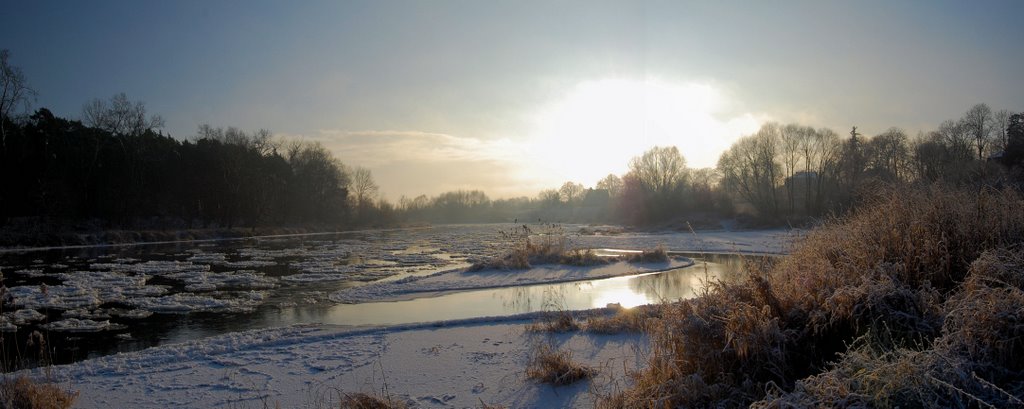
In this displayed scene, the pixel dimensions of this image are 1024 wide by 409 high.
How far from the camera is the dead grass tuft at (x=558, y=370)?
640cm

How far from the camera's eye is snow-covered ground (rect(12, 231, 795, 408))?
6.21 m

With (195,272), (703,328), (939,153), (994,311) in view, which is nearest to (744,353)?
(703,328)

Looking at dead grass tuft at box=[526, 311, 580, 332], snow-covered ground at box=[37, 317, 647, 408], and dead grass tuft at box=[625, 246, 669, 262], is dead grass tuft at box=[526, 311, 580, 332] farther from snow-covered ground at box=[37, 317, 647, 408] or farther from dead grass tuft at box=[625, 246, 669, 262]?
dead grass tuft at box=[625, 246, 669, 262]

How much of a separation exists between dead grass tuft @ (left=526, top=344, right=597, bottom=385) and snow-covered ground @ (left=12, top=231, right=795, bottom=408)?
0.13m

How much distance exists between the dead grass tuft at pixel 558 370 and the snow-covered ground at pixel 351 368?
13 cm

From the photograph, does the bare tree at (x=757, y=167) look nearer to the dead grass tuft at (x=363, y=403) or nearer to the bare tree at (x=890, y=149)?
the bare tree at (x=890, y=149)

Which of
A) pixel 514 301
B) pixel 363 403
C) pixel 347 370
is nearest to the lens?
pixel 363 403

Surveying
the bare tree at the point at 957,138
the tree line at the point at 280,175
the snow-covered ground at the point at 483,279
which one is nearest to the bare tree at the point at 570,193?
the tree line at the point at 280,175

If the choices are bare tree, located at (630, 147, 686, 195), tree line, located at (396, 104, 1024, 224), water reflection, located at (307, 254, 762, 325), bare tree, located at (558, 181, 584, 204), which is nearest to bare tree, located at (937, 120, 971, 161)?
tree line, located at (396, 104, 1024, 224)

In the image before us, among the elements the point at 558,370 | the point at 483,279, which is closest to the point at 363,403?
the point at 558,370

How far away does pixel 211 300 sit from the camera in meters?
13.8

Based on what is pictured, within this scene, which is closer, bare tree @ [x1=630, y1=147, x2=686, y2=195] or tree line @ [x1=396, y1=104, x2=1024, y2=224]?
tree line @ [x1=396, y1=104, x2=1024, y2=224]

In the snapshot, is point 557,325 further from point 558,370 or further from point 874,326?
point 874,326

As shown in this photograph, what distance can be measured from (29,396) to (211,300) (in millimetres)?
8990
